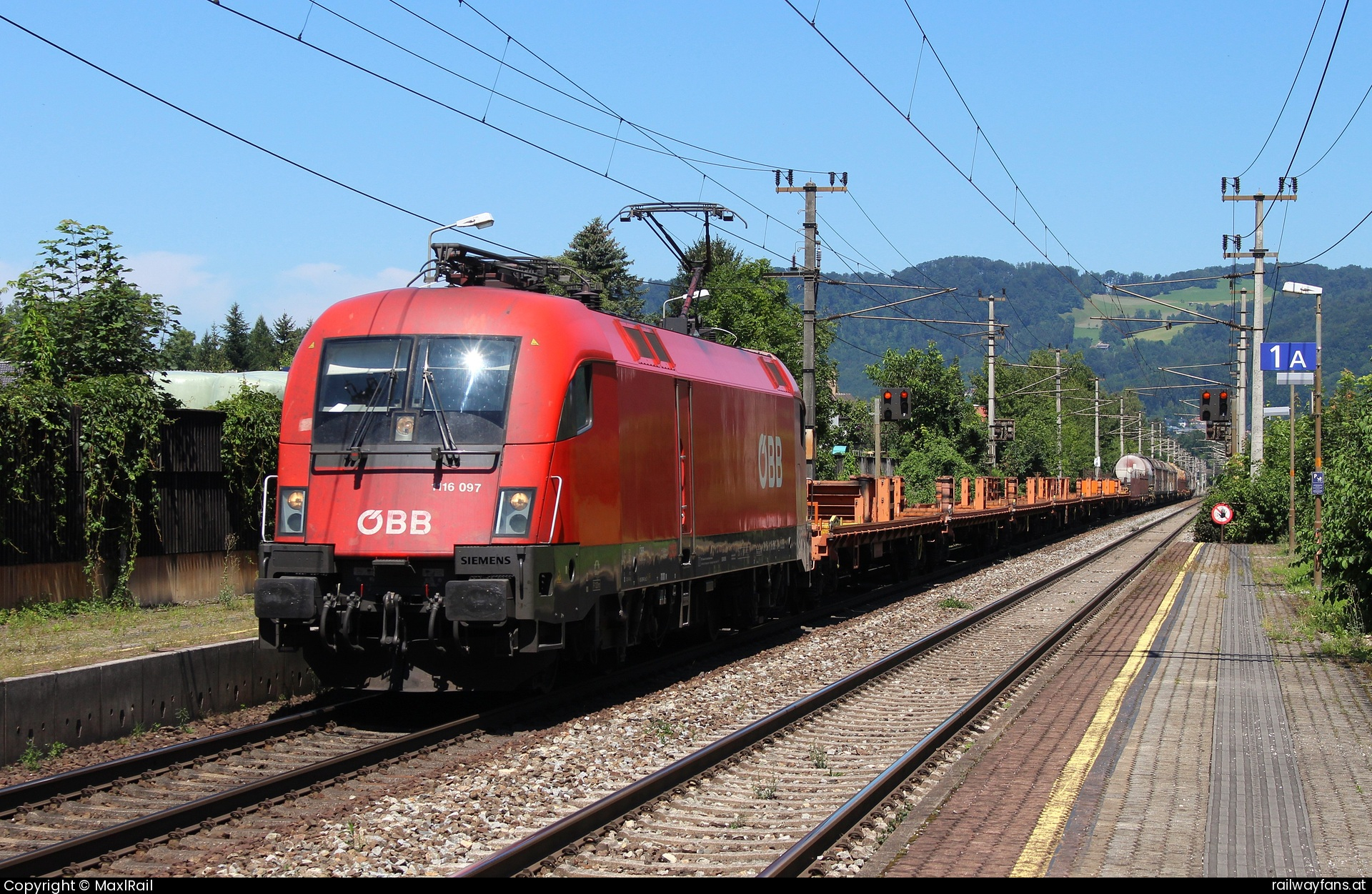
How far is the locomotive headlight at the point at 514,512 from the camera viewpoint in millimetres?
9781

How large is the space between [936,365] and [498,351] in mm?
43078

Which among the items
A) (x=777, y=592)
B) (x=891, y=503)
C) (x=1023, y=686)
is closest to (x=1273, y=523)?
(x=891, y=503)

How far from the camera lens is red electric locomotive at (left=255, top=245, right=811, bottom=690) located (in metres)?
9.83

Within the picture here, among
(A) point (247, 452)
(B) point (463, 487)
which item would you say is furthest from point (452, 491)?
(A) point (247, 452)

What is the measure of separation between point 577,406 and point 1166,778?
207 inches

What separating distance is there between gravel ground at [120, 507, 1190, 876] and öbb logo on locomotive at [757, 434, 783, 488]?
253 centimetres

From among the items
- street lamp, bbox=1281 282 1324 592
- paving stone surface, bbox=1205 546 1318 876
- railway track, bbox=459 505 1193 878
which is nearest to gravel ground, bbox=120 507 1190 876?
railway track, bbox=459 505 1193 878

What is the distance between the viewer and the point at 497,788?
324 inches

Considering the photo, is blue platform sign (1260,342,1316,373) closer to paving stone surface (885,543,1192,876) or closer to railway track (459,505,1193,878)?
paving stone surface (885,543,1192,876)

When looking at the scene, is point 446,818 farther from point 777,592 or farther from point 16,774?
point 777,592

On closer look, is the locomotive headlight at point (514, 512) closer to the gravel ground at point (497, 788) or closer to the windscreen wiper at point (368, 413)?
the windscreen wiper at point (368, 413)

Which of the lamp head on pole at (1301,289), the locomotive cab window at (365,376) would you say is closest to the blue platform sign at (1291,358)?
the lamp head on pole at (1301,289)

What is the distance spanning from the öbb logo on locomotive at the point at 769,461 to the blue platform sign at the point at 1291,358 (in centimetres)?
966

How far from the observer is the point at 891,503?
26938 mm
